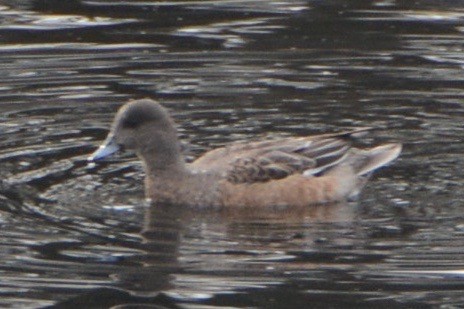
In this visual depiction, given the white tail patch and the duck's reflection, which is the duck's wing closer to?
the white tail patch

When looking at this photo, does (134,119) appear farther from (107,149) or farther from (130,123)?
(107,149)

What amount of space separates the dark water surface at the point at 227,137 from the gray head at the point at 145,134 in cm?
33

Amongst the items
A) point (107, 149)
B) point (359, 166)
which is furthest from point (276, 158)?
point (107, 149)

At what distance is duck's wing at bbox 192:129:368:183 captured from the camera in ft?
37.9

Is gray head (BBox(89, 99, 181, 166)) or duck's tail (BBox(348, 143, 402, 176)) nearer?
gray head (BBox(89, 99, 181, 166))

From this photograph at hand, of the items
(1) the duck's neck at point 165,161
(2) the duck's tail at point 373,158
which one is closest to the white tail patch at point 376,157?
(2) the duck's tail at point 373,158

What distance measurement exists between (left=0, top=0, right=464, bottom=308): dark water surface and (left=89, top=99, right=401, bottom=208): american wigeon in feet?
0.60

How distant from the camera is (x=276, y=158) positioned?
11.7 m

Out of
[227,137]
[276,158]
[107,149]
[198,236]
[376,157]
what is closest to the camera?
[198,236]

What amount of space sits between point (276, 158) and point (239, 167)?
308mm

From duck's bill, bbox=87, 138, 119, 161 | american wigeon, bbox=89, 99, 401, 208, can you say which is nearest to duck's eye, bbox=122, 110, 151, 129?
american wigeon, bbox=89, 99, 401, 208

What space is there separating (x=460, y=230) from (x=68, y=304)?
2.76 m

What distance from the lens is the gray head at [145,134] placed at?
11539mm

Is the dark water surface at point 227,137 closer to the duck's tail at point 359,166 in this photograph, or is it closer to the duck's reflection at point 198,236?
the duck's reflection at point 198,236
